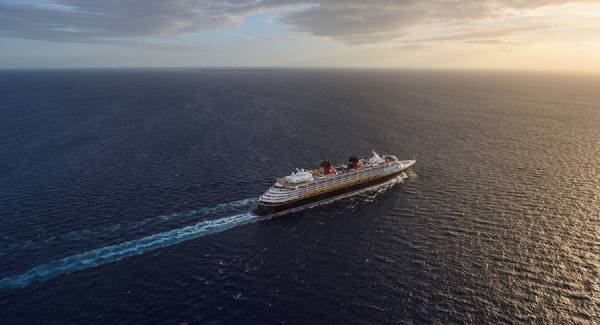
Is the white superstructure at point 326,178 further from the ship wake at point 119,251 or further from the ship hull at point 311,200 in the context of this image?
the ship wake at point 119,251

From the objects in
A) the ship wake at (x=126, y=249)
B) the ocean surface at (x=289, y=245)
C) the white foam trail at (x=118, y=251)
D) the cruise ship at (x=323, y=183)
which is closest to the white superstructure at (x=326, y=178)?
the cruise ship at (x=323, y=183)

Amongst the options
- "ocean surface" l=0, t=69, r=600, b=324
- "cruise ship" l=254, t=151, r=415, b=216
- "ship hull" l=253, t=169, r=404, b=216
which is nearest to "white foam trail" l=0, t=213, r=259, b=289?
"ocean surface" l=0, t=69, r=600, b=324

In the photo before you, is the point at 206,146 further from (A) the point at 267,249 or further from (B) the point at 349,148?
(A) the point at 267,249

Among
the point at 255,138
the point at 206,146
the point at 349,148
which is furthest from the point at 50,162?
the point at 349,148

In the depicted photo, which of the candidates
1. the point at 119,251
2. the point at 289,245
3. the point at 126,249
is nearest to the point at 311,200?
the point at 289,245

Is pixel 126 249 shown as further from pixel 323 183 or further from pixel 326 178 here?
pixel 326 178

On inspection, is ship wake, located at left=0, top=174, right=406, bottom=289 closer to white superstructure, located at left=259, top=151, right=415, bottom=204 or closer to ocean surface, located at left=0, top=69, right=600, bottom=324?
ocean surface, located at left=0, top=69, right=600, bottom=324
